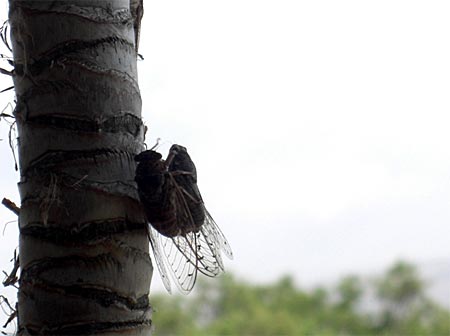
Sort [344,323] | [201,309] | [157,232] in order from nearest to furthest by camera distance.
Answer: [157,232] → [201,309] → [344,323]

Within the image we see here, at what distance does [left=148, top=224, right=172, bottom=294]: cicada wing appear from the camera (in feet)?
2.48

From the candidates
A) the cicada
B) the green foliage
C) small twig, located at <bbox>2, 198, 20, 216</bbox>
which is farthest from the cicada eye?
the green foliage

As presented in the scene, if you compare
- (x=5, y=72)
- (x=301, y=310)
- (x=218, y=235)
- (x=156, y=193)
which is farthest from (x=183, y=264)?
(x=301, y=310)

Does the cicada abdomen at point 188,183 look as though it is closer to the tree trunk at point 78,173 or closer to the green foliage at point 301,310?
the tree trunk at point 78,173

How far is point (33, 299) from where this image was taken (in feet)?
2.16

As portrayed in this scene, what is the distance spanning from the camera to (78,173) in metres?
0.67

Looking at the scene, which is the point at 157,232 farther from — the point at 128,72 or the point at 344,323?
the point at 344,323

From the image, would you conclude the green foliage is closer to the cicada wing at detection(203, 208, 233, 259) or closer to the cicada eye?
the cicada wing at detection(203, 208, 233, 259)

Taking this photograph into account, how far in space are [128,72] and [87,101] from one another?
0.07m

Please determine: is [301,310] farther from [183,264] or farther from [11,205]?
[11,205]

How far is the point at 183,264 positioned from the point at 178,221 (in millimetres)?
109

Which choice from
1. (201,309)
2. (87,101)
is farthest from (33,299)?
(201,309)

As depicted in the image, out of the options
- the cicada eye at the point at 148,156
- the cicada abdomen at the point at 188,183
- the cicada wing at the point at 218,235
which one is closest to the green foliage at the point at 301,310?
the cicada wing at the point at 218,235

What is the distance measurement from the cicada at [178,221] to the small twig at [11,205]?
14cm
